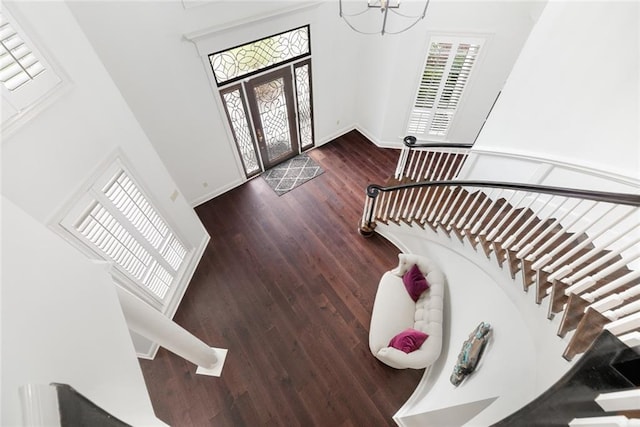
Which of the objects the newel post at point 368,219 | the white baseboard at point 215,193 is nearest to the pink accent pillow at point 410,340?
the newel post at point 368,219

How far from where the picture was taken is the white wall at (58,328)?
94 centimetres

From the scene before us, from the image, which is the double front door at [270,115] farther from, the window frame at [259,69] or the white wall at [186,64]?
the white wall at [186,64]

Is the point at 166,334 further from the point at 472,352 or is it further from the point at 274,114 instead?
the point at 274,114

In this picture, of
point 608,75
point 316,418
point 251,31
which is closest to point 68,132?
point 251,31

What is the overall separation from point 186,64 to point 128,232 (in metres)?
2.36

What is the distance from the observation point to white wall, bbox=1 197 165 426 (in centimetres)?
94

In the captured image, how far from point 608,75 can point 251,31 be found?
4148mm

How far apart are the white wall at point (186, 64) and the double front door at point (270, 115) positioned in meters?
0.23

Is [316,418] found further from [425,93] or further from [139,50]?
[425,93]

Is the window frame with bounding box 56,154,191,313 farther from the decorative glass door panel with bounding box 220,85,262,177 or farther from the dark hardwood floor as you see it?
the decorative glass door panel with bounding box 220,85,262,177

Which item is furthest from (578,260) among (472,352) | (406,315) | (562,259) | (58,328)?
(58,328)

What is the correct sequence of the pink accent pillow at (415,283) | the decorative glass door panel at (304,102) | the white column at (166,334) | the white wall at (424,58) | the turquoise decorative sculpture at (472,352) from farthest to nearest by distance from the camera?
1. the decorative glass door panel at (304,102)
2. the white wall at (424,58)
3. the pink accent pillow at (415,283)
4. the turquoise decorative sculpture at (472,352)
5. the white column at (166,334)

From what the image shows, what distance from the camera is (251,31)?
13.4 feet

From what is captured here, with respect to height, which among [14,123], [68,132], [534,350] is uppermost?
[14,123]
